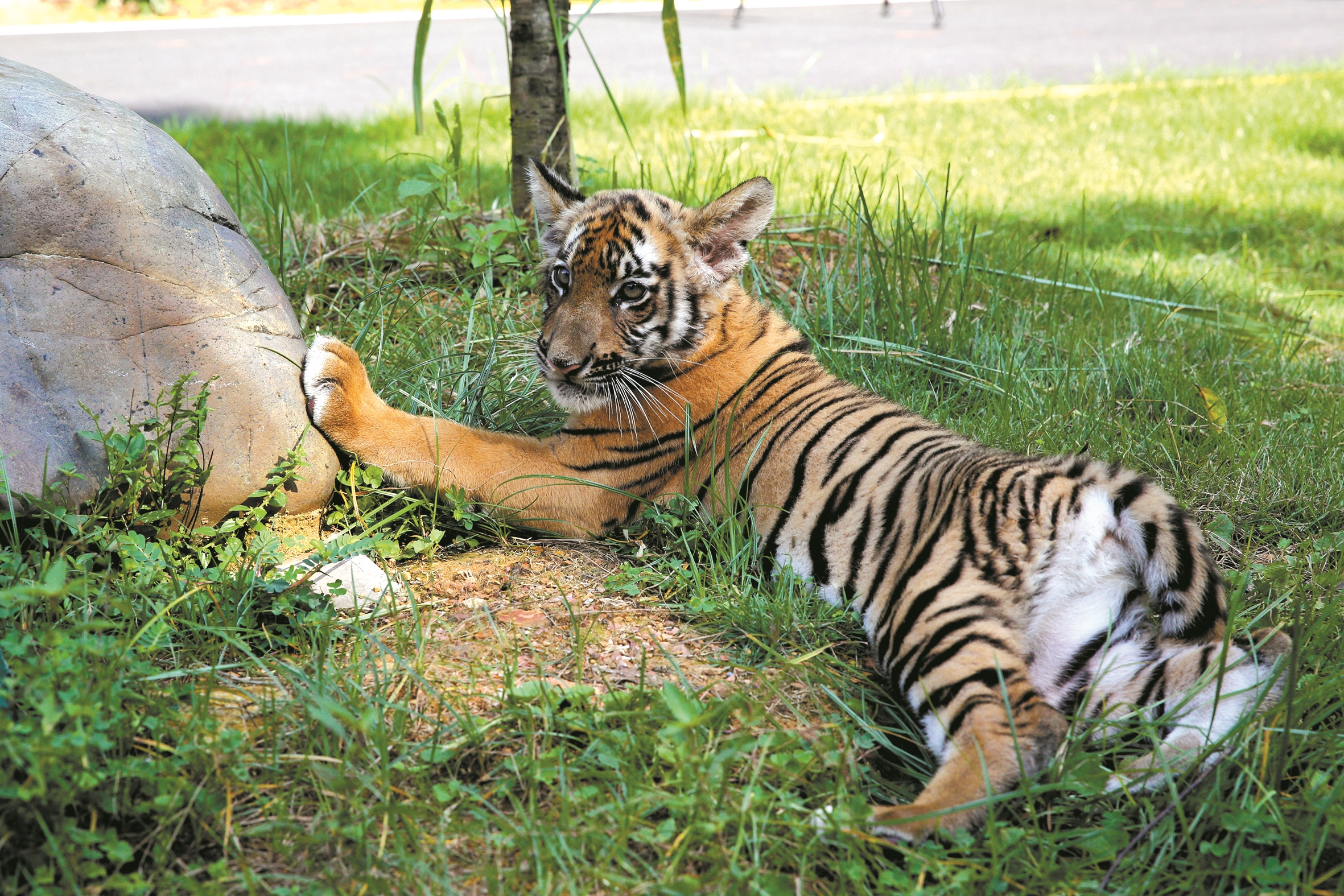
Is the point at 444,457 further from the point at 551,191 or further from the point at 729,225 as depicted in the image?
the point at 729,225

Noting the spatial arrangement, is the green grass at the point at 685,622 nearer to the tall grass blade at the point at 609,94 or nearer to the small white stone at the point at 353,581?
the small white stone at the point at 353,581

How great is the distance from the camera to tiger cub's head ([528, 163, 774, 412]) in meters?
3.07

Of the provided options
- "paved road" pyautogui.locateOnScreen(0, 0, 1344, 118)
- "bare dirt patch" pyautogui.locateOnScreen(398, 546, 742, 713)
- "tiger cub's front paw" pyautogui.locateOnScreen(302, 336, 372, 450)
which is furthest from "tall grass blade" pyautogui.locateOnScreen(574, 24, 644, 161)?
"paved road" pyautogui.locateOnScreen(0, 0, 1344, 118)

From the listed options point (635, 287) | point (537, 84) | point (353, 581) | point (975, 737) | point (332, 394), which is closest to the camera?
point (975, 737)

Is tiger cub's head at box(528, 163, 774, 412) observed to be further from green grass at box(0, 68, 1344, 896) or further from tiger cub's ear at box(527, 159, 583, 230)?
green grass at box(0, 68, 1344, 896)

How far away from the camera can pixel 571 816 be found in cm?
193

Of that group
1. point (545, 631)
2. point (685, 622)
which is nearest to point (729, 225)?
point (685, 622)

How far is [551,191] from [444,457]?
1002 mm

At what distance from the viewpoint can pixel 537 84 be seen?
4.28 meters

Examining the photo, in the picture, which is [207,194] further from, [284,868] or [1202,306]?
[1202,306]

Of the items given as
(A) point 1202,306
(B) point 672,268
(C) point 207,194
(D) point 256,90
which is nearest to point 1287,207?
(A) point 1202,306

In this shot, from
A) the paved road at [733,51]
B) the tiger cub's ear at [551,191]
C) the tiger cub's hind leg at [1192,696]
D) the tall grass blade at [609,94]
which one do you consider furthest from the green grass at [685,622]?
the paved road at [733,51]

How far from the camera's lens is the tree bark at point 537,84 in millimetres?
4230

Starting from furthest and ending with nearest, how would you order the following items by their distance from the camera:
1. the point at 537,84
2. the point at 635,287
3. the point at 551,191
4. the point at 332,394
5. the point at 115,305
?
the point at 537,84
the point at 551,191
the point at 635,287
the point at 332,394
the point at 115,305
